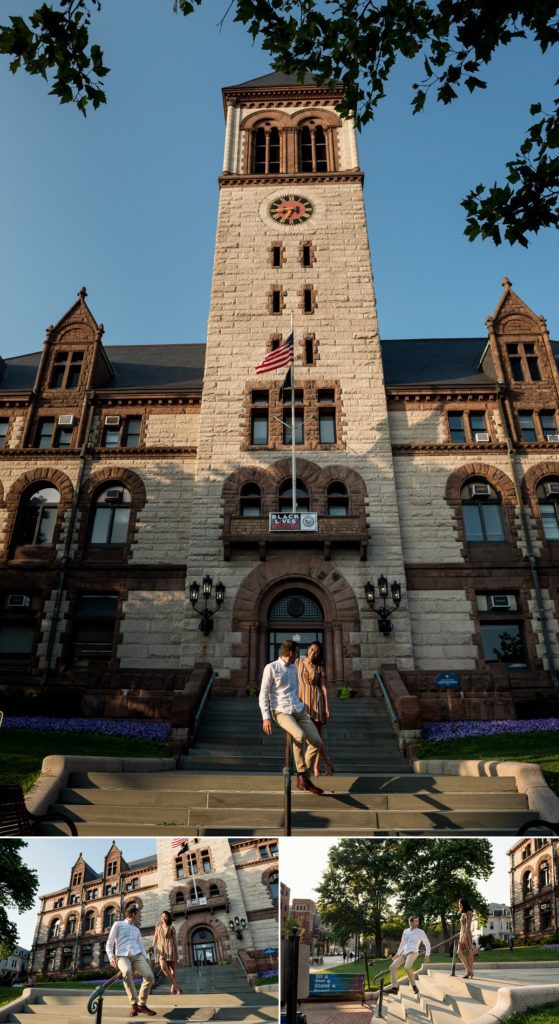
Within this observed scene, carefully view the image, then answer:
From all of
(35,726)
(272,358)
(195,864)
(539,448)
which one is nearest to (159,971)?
(195,864)

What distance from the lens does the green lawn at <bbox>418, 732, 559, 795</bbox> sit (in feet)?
48.7

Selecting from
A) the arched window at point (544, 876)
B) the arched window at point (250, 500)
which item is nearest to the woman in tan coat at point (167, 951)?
the arched window at point (544, 876)

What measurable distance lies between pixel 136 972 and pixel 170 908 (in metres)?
0.35

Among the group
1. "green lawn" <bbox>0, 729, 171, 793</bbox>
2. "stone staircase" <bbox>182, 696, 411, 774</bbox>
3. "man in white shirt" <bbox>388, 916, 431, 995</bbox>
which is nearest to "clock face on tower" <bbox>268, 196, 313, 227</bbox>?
"stone staircase" <bbox>182, 696, 411, 774</bbox>

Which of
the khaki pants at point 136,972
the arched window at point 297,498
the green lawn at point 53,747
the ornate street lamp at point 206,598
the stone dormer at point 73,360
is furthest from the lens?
the stone dormer at point 73,360

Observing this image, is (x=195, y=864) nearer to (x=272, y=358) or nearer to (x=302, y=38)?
(x=302, y=38)

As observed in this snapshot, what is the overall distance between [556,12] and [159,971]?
12733 millimetres

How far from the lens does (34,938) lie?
158 inches

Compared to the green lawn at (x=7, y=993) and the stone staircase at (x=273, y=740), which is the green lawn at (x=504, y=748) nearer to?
the stone staircase at (x=273, y=740)

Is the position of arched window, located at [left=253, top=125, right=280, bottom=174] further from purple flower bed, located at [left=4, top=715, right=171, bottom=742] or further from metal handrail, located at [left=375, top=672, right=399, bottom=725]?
purple flower bed, located at [left=4, top=715, right=171, bottom=742]

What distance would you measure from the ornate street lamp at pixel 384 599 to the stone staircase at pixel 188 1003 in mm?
19208

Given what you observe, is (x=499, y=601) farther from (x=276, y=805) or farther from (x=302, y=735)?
(x=302, y=735)

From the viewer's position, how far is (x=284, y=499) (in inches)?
1010

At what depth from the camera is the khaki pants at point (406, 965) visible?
3.89 metres
